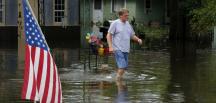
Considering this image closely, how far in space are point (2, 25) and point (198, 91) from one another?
22679 millimetres

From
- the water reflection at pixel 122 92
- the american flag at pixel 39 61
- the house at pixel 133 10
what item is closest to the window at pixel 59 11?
the house at pixel 133 10

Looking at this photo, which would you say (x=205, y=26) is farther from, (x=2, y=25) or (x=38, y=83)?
(x=38, y=83)

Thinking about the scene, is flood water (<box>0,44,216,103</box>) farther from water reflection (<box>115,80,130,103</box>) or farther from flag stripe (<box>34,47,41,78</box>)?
flag stripe (<box>34,47,41,78</box>)

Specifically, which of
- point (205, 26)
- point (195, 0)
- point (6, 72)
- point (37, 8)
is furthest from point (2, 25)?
point (6, 72)

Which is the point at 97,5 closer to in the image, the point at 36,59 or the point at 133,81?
the point at 133,81

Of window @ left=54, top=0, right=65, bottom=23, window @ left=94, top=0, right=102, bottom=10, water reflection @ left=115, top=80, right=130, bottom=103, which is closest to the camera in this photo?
water reflection @ left=115, top=80, right=130, bottom=103

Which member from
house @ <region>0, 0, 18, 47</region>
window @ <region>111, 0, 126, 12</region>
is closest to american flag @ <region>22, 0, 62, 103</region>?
house @ <region>0, 0, 18, 47</region>

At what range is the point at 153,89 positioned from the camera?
40.9ft

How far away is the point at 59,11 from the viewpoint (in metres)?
34.7

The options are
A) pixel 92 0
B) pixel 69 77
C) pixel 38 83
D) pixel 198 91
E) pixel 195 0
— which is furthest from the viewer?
pixel 92 0

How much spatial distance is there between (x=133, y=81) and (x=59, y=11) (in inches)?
842

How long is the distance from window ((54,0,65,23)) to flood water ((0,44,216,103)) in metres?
14.2

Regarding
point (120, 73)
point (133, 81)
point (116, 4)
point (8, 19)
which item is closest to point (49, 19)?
point (8, 19)

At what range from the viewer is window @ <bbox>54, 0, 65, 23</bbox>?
113 ft
